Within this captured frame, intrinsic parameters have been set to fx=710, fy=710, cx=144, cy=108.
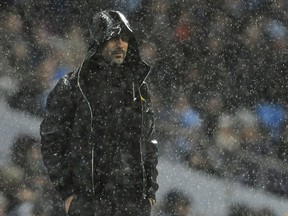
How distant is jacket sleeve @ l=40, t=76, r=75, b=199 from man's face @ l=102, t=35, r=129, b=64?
8.0 inches

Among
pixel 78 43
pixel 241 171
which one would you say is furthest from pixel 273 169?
pixel 78 43

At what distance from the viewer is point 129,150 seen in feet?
9.68

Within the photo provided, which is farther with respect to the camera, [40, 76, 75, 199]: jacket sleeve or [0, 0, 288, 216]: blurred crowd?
[0, 0, 288, 216]: blurred crowd

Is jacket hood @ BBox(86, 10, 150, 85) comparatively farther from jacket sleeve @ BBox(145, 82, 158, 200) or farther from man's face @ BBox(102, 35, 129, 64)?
jacket sleeve @ BBox(145, 82, 158, 200)

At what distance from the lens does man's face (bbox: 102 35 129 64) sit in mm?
2977

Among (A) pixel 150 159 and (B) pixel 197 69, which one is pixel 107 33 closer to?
(A) pixel 150 159

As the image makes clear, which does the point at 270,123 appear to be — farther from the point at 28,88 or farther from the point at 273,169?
the point at 28,88

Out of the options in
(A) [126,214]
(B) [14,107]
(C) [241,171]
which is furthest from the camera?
(C) [241,171]

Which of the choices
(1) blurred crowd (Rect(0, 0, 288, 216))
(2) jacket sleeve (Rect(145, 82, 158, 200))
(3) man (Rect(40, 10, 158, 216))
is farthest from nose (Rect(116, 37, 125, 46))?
(1) blurred crowd (Rect(0, 0, 288, 216))

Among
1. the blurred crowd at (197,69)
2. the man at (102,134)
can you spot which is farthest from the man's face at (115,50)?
the blurred crowd at (197,69)

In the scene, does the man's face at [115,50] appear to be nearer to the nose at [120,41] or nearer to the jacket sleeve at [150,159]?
the nose at [120,41]

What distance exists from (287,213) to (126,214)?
2.53 meters

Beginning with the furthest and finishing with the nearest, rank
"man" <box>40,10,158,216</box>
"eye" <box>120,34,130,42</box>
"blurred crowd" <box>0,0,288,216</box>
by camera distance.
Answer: "blurred crowd" <box>0,0,288,216</box>, "eye" <box>120,34,130,42</box>, "man" <box>40,10,158,216</box>

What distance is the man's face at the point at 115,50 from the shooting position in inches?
117
